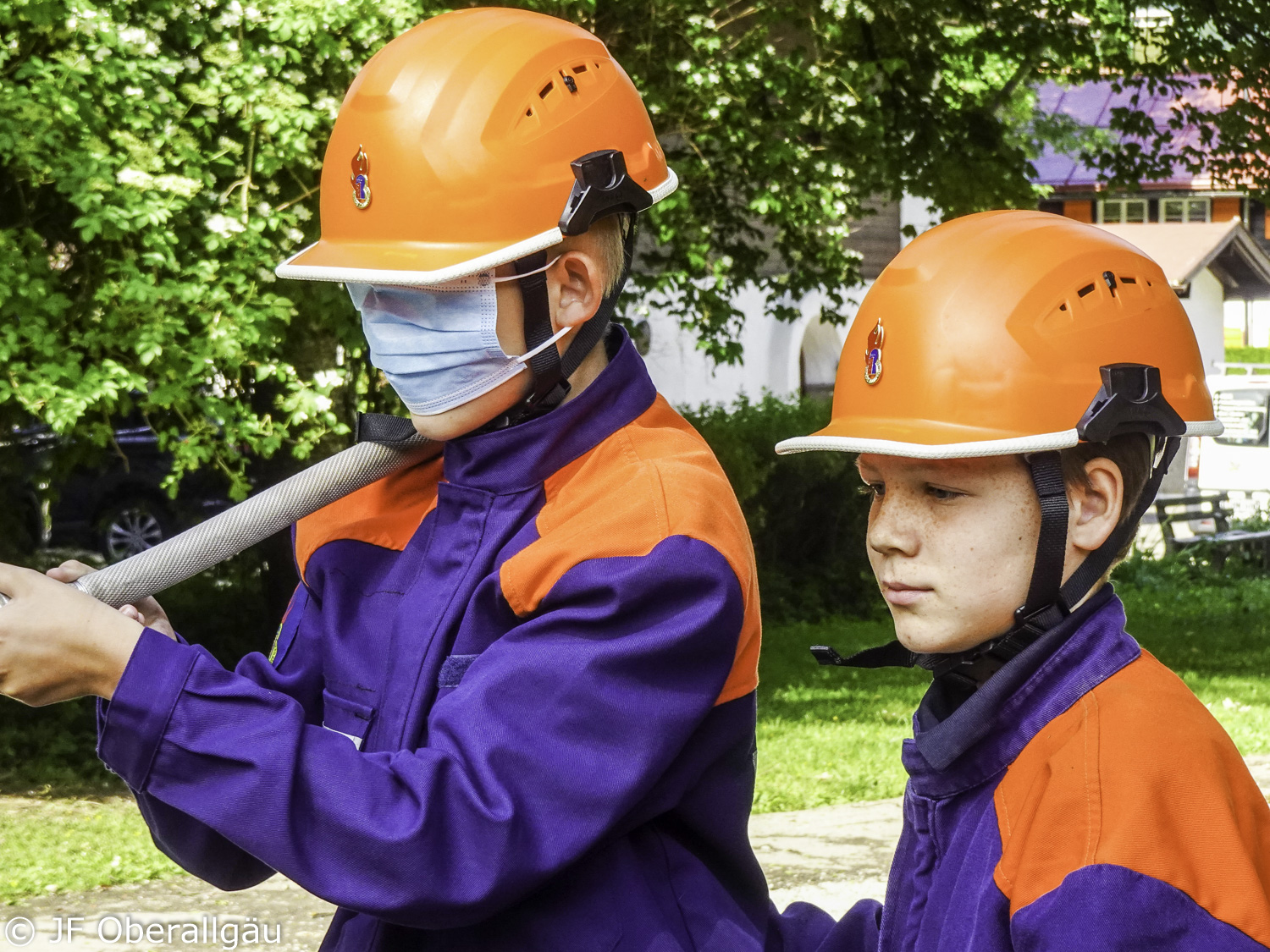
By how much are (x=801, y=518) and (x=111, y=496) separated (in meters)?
6.32

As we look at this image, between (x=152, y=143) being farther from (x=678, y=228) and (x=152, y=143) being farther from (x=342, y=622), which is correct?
(x=342, y=622)

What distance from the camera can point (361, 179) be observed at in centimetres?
181

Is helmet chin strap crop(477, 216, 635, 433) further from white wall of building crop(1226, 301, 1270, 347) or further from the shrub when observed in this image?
white wall of building crop(1226, 301, 1270, 347)

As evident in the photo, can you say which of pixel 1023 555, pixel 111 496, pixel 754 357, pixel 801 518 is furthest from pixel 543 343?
pixel 754 357

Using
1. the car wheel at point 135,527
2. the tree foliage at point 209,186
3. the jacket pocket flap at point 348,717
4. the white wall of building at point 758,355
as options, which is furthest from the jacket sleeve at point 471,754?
the white wall of building at point 758,355

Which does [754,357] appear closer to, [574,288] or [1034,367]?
[574,288]

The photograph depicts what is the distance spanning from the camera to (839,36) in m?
10.3

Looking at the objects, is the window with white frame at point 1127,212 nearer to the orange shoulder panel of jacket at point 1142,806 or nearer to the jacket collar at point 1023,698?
the jacket collar at point 1023,698

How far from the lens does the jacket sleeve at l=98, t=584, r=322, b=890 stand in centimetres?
151

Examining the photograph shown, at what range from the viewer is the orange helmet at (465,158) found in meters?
1.74

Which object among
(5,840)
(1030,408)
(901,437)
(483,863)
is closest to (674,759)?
(483,863)

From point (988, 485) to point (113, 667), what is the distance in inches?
34.6

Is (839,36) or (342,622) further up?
(839,36)

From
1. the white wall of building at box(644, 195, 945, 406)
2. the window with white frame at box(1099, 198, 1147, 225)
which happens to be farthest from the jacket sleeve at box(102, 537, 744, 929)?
the window with white frame at box(1099, 198, 1147, 225)
